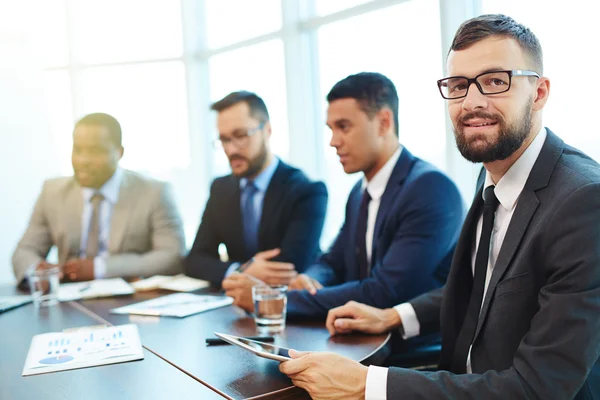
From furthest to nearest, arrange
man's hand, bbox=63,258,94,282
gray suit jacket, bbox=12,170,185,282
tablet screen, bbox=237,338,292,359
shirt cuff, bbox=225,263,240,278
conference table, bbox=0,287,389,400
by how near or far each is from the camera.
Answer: gray suit jacket, bbox=12,170,185,282 < man's hand, bbox=63,258,94,282 < shirt cuff, bbox=225,263,240,278 < tablet screen, bbox=237,338,292,359 < conference table, bbox=0,287,389,400

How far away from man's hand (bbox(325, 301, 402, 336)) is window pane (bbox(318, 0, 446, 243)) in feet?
4.61

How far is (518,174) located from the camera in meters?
1.48

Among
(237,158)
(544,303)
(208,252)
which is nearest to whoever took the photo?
(544,303)

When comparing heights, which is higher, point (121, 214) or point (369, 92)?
point (369, 92)

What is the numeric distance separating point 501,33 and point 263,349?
38.6 inches

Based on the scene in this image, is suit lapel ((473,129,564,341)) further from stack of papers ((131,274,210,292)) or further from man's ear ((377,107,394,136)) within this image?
stack of papers ((131,274,210,292))

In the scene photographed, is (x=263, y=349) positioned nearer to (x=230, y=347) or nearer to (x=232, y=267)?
(x=230, y=347)

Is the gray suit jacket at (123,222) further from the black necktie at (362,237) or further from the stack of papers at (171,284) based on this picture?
the black necktie at (362,237)

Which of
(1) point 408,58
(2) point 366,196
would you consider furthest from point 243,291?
(1) point 408,58

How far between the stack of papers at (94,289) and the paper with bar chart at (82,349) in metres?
0.58

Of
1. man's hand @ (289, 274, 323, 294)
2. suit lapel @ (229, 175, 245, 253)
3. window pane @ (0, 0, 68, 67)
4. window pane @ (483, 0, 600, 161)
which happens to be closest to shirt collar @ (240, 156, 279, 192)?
suit lapel @ (229, 175, 245, 253)

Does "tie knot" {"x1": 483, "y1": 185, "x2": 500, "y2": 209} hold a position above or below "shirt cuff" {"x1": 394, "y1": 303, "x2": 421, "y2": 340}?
above

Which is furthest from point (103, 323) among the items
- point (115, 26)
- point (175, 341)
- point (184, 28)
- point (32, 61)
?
point (184, 28)

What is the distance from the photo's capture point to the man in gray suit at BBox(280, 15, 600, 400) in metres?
1.18
